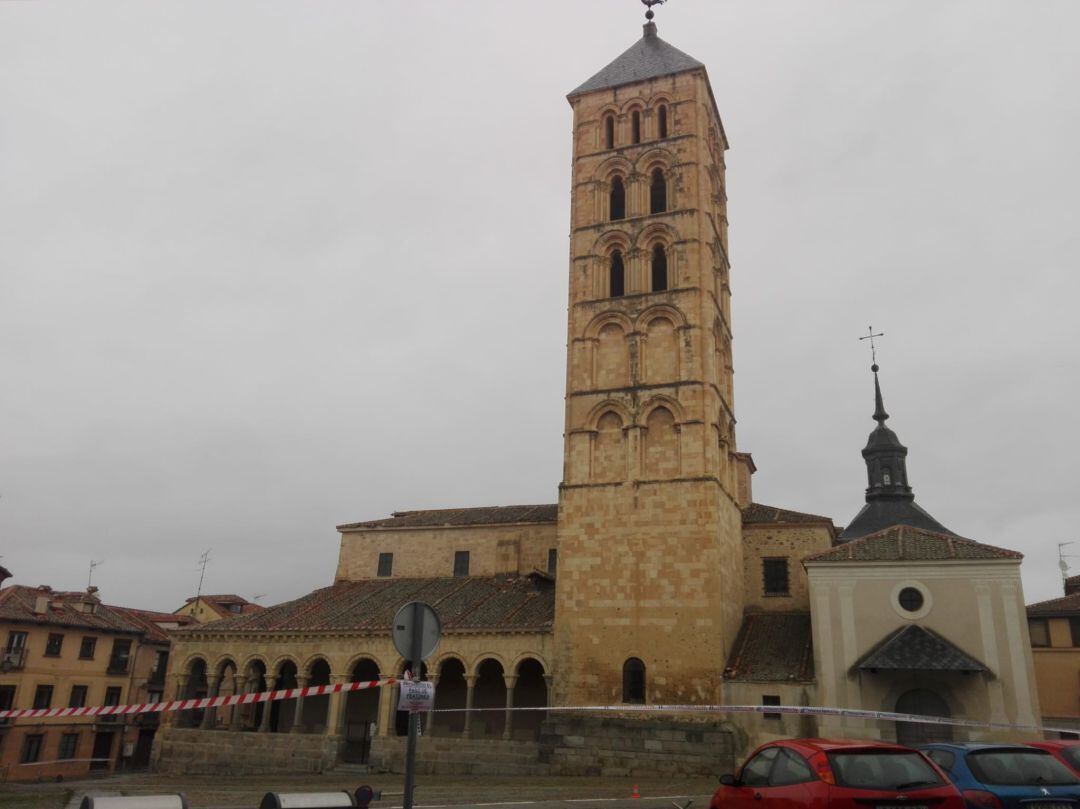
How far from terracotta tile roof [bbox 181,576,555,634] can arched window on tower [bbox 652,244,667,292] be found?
41.1 feet

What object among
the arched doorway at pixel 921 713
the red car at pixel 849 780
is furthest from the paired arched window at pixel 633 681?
the red car at pixel 849 780

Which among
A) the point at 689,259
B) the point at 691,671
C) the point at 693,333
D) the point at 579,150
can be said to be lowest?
the point at 691,671

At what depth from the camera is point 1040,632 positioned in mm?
34062

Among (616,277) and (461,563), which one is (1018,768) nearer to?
(616,277)

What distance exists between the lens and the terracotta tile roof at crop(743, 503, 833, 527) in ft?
101

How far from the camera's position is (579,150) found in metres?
34.5

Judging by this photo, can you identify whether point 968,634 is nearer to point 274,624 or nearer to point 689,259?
point 689,259

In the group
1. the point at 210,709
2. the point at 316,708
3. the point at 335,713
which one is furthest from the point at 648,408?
the point at 210,709

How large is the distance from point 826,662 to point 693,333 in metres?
11.7

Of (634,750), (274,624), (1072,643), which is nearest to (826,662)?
(634,750)

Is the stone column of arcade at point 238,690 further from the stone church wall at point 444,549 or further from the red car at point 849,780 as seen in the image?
the red car at point 849,780

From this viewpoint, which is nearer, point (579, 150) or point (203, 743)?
point (203, 743)

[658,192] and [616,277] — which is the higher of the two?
[658,192]

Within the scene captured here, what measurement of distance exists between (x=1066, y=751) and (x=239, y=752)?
86.3 ft
